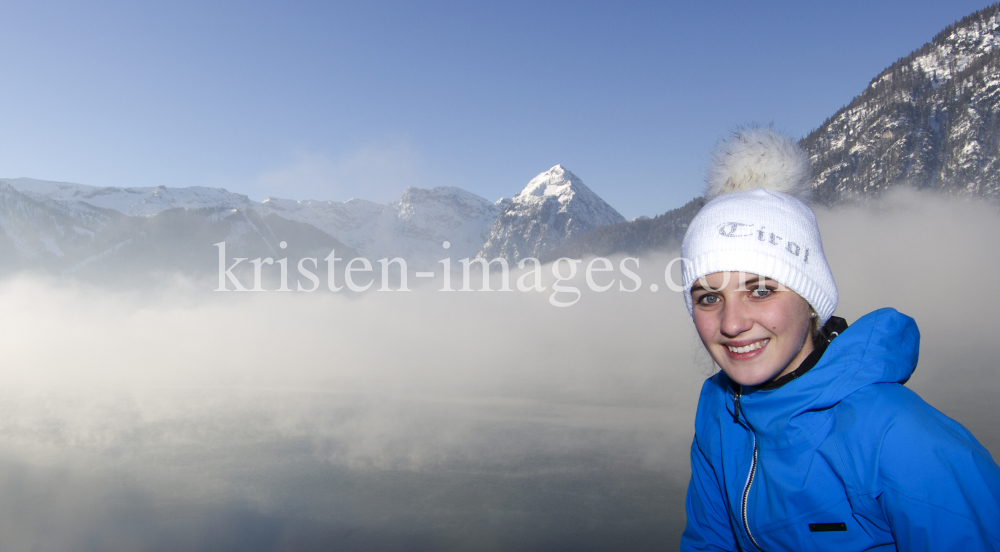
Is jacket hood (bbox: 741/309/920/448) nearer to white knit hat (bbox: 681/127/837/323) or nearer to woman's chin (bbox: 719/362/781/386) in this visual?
woman's chin (bbox: 719/362/781/386)

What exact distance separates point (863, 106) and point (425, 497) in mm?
124399

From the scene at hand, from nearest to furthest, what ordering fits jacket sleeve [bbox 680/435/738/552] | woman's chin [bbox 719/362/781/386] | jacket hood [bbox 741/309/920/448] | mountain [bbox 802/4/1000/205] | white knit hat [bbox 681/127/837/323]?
jacket hood [bbox 741/309/920/448] → woman's chin [bbox 719/362/781/386] → white knit hat [bbox 681/127/837/323] → jacket sleeve [bbox 680/435/738/552] → mountain [bbox 802/4/1000/205]

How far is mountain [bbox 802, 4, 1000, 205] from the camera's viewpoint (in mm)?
96938

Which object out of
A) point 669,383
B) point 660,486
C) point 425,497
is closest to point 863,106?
point 669,383

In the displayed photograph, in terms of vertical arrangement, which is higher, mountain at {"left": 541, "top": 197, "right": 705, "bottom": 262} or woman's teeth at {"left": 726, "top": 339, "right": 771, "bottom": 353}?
mountain at {"left": 541, "top": 197, "right": 705, "bottom": 262}

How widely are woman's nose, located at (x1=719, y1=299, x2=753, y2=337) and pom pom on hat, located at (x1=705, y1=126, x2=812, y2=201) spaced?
62 cm

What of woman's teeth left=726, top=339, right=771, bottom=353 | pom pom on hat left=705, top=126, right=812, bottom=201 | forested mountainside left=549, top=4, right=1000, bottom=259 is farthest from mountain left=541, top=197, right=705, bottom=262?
woman's teeth left=726, top=339, right=771, bottom=353

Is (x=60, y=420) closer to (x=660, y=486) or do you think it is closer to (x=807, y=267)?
(x=660, y=486)

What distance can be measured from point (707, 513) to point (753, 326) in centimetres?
89

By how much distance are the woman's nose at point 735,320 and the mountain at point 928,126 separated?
11267 cm

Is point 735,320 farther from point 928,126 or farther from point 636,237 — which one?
point 636,237

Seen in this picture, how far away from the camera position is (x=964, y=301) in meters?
137

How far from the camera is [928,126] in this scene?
341ft

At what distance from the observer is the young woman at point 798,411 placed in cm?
126
